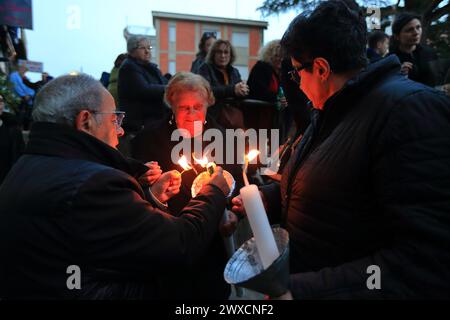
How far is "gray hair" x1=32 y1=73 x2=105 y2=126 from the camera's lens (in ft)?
5.73

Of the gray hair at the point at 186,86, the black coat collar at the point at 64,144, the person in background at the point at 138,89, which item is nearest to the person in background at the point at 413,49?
the gray hair at the point at 186,86

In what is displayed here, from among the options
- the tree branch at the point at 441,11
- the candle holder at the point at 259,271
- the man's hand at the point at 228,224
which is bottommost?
the man's hand at the point at 228,224

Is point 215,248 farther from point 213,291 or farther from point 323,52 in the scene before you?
point 323,52

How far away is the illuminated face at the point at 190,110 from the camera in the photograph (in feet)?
10.4

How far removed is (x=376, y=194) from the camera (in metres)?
1.35

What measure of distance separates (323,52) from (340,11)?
0.17 meters

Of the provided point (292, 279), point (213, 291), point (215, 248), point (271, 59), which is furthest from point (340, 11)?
point (271, 59)

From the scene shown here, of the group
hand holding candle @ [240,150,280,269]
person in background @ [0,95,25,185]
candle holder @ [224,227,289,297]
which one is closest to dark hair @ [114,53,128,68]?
person in background @ [0,95,25,185]

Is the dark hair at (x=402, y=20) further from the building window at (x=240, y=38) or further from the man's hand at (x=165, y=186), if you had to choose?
the building window at (x=240, y=38)

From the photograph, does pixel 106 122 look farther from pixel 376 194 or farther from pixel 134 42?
pixel 134 42

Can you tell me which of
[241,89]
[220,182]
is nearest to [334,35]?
[220,182]

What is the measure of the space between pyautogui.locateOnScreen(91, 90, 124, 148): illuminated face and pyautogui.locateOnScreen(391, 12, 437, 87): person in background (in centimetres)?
406

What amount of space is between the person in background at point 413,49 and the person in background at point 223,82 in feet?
6.98

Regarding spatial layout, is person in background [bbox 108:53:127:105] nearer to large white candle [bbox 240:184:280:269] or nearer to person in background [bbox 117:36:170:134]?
person in background [bbox 117:36:170:134]
